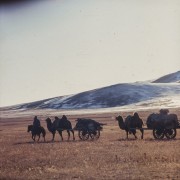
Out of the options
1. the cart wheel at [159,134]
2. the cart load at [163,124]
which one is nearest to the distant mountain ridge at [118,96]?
the cart wheel at [159,134]

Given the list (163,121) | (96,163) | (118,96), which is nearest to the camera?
(96,163)

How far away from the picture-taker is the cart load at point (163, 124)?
88.1 ft

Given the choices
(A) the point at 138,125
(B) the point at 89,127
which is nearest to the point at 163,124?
(A) the point at 138,125

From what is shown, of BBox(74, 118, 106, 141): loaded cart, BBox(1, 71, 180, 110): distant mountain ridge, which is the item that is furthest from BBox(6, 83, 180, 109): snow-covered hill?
BBox(74, 118, 106, 141): loaded cart

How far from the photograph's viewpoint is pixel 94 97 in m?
159

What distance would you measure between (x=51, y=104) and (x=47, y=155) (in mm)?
153190

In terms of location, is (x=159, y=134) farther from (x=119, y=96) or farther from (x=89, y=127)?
(x=119, y=96)

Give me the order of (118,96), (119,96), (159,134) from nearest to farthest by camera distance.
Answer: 1. (159,134)
2. (119,96)
3. (118,96)

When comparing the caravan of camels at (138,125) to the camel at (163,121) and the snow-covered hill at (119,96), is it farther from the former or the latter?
the snow-covered hill at (119,96)

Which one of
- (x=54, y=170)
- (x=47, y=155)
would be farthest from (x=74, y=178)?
(x=47, y=155)

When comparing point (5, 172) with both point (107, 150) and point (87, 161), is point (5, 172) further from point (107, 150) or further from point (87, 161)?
→ point (107, 150)

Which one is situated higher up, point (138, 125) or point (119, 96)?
point (119, 96)

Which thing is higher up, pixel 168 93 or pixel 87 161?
pixel 168 93

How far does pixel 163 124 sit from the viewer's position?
27188 millimetres
